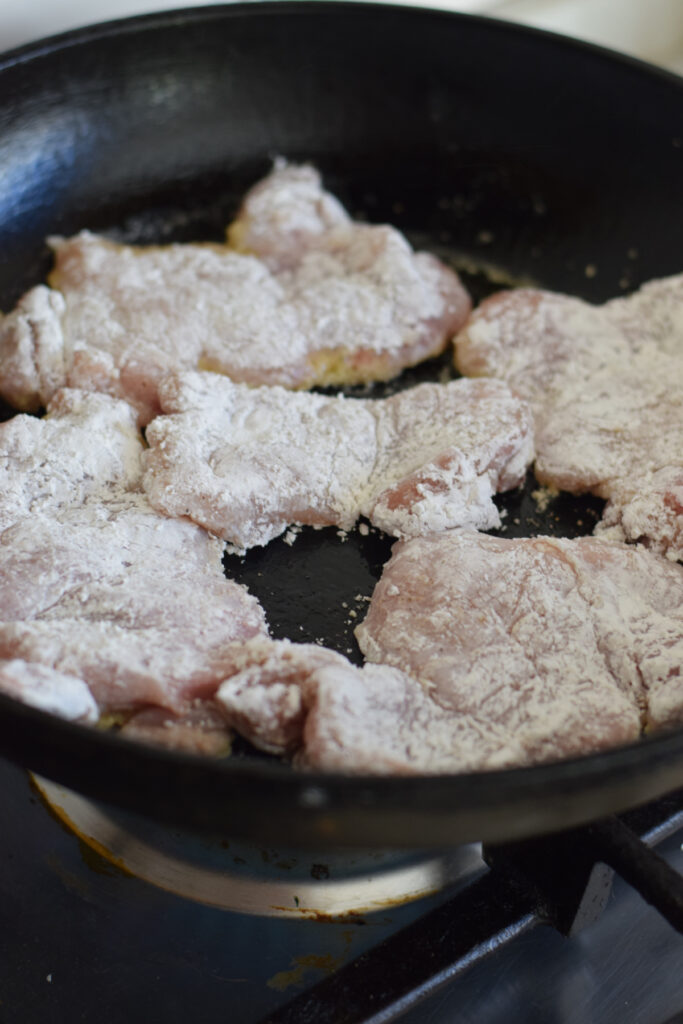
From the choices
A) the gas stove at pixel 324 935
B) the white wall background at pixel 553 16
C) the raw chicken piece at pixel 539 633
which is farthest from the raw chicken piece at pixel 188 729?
the white wall background at pixel 553 16

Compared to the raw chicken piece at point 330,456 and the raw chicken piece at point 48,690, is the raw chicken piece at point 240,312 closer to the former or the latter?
the raw chicken piece at point 330,456

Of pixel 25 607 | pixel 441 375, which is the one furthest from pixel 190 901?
pixel 441 375

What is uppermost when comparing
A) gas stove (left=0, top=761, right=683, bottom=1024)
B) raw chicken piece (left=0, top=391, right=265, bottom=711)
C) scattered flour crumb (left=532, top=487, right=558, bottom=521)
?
raw chicken piece (left=0, top=391, right=265, bottom=711)

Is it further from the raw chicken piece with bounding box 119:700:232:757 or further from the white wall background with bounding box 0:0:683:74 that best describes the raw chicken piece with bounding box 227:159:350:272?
the raw chicken piece with bounding box 119:700:232:757

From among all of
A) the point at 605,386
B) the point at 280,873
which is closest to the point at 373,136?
the point at 605,386

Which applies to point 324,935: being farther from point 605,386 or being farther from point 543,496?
point 605,386

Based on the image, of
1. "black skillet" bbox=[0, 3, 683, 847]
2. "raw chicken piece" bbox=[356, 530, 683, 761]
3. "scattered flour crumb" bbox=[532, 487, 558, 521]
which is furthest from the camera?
"black skillet" bbox=[0, 3, 683, 847]

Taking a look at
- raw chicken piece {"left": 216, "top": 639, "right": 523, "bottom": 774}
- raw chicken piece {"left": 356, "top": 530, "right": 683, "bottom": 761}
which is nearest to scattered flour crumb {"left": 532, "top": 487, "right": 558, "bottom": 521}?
raw chicken piece {"left": 356, "top": 530, "right": 683, "bottom": 761}
